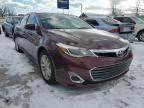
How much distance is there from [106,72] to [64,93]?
90cm

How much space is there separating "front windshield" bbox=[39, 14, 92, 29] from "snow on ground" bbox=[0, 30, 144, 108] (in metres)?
1.24

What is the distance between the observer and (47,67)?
14.3 ft

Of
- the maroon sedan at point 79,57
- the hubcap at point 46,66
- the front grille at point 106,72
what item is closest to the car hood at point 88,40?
the maroon sedan at point 79,57

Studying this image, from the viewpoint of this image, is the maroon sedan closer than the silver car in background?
Yes

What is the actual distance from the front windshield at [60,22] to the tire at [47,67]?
76cm

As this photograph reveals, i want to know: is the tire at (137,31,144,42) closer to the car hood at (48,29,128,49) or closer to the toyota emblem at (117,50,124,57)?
the car hood at (48,29,128,49)

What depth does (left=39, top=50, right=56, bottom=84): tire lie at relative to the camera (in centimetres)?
410

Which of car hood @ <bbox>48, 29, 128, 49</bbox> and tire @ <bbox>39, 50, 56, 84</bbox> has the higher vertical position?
car hood @ <bbox>48, 29, 128, 49</bbox>

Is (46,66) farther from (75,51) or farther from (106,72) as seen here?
(106,72)

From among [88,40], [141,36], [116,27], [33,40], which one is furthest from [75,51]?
[141,36]

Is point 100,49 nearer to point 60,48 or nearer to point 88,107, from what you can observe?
point 60,48

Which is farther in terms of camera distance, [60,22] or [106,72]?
[60,22]

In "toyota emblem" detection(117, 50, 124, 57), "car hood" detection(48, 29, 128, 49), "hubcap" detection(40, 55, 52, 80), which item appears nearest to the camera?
"car hood" detection(48, 29, 128, 49)

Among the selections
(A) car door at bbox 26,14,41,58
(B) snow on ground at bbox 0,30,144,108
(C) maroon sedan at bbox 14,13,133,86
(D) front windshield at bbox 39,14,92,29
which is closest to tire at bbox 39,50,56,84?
(C) maroon sedan at bbox 14,13,133,86
